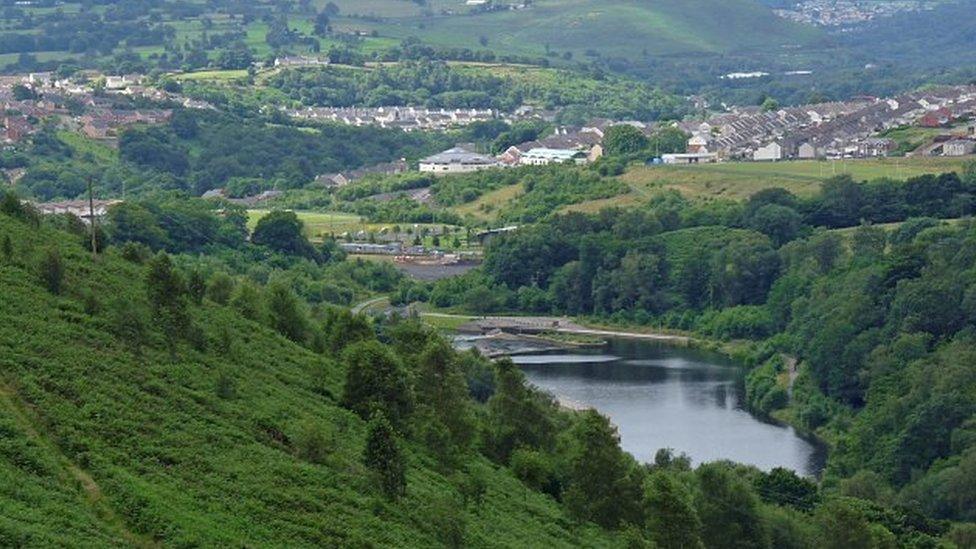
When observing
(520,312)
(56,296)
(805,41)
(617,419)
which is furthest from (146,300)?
(805,41)

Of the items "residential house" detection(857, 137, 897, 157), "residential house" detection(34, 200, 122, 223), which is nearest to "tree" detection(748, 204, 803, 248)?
"residential house" detection(857, 137, 897, 157)

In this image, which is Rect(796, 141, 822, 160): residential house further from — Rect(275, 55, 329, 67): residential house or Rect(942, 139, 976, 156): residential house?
Rect(275, 55, 329, 67): residential house

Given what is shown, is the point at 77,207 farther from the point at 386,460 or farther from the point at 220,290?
the point at 386,460

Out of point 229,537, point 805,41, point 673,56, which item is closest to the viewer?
point 229,537

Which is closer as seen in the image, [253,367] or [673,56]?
[253,367]

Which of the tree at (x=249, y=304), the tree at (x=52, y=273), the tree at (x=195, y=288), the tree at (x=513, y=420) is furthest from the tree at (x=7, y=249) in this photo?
the tree at (x=513, y=420)

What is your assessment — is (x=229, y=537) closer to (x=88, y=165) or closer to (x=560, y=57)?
(x=88, y=165)

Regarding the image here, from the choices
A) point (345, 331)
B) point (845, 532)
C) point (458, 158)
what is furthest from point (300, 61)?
point (845, 532)
